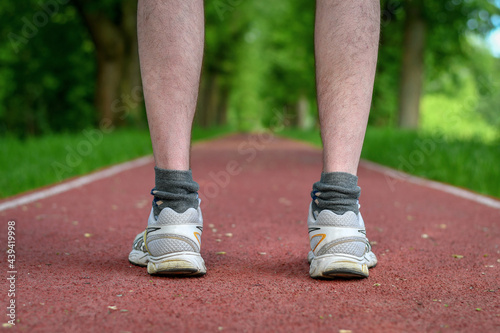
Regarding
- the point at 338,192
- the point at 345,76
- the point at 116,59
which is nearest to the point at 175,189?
the point at 338,192

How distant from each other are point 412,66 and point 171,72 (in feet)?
46.9

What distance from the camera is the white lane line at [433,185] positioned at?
4998 mm

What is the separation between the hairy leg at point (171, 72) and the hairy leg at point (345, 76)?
544 millimetres

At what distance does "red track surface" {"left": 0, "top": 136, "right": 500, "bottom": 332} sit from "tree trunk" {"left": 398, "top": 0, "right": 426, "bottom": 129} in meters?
11.8

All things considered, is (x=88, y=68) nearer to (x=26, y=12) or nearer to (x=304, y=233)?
(x=26, y=12)

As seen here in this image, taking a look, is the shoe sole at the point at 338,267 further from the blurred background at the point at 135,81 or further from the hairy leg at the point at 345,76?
the blurred background at the point at 135,81

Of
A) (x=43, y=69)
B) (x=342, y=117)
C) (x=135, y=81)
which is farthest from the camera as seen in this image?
(x=43, y=69)

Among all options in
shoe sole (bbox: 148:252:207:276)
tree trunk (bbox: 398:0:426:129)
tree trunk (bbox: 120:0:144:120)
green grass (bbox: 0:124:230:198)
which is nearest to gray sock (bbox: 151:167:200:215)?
shoe sole (bbox: 148:252:207:276)

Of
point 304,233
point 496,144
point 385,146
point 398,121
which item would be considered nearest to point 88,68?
point 398,121

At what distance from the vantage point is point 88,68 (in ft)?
72.1

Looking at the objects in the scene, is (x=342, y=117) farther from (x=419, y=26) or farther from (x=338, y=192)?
(x=419, y=26)

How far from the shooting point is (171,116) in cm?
227

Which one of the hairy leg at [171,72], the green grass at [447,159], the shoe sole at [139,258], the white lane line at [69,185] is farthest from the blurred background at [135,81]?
the shoe sole at [139,258]

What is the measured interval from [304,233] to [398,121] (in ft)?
43.8
